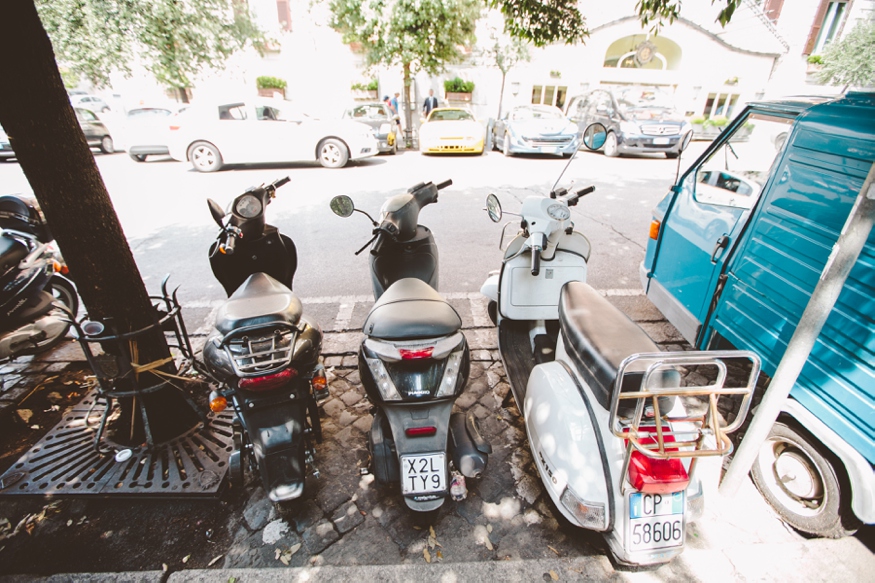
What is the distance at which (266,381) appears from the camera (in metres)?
1.96

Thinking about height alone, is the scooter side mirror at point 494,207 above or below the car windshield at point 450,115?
above

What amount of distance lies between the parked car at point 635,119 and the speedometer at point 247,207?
9997mm

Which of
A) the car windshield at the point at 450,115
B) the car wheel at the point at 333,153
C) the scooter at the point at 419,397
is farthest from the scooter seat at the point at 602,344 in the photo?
the car windshield at the point at 450,115

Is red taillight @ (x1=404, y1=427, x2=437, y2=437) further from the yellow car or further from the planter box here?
the planter box

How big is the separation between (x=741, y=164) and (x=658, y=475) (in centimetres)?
266

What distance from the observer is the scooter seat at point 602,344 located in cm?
170

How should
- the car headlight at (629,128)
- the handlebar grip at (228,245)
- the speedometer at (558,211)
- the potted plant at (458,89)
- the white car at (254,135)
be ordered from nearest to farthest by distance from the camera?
1. the handlebar grip at (228,245)
2. the speedometer at (558,211)
3. the white car at (254,135)
4. the car headlight at (629,128)
5. the potted plant at (458,89)

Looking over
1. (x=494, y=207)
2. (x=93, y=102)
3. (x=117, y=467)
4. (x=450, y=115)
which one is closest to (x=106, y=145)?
(x=93, y=102)

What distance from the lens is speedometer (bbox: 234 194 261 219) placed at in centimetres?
285

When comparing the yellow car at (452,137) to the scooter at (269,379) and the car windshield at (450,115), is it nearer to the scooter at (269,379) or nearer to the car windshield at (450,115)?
the car windshield at (450,115)

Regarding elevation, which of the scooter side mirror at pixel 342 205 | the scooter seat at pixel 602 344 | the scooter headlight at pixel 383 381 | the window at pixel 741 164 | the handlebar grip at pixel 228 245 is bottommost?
the scooter headlight at pixel 383 381

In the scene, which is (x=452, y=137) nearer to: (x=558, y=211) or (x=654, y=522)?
(x=558, y=211)

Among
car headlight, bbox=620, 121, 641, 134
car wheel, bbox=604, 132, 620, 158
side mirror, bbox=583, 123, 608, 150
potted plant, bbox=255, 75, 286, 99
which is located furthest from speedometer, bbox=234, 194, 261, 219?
potted plant, bbox=255, 75, 286, 99

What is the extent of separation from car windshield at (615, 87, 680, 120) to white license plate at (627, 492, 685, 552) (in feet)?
42.0
